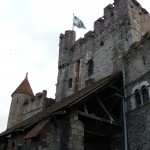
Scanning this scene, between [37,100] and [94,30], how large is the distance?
767 centimetres

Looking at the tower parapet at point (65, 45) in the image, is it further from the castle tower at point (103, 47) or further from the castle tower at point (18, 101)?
the castle tower at point (18, 101)

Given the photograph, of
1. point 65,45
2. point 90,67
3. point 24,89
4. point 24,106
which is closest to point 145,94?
point 90,67

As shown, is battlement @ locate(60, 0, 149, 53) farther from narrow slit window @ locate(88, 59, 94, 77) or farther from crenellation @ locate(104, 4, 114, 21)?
narrow slit window @ locate(88, 59, 94, 77)

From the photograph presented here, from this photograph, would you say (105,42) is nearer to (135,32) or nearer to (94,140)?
(135,32)

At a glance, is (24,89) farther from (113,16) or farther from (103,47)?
(113,16)

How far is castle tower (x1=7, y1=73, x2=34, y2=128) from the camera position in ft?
76.2

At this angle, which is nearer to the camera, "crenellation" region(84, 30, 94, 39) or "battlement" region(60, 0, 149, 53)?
"battlement" region(60, 0, 149, 53)

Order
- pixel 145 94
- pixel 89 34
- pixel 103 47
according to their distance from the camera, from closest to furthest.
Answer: pixel 145 94
pixel 103 47
pixel 89 34

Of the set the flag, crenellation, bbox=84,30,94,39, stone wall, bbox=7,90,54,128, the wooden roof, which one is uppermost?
the flag

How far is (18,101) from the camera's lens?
24.2m

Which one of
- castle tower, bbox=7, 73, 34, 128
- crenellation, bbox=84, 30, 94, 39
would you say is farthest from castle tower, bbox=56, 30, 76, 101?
castle tower, bbox=7, 73, 34, 128

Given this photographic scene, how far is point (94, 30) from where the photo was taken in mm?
19438

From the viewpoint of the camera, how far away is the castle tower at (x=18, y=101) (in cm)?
2322

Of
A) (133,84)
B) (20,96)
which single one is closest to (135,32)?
(133,84)
